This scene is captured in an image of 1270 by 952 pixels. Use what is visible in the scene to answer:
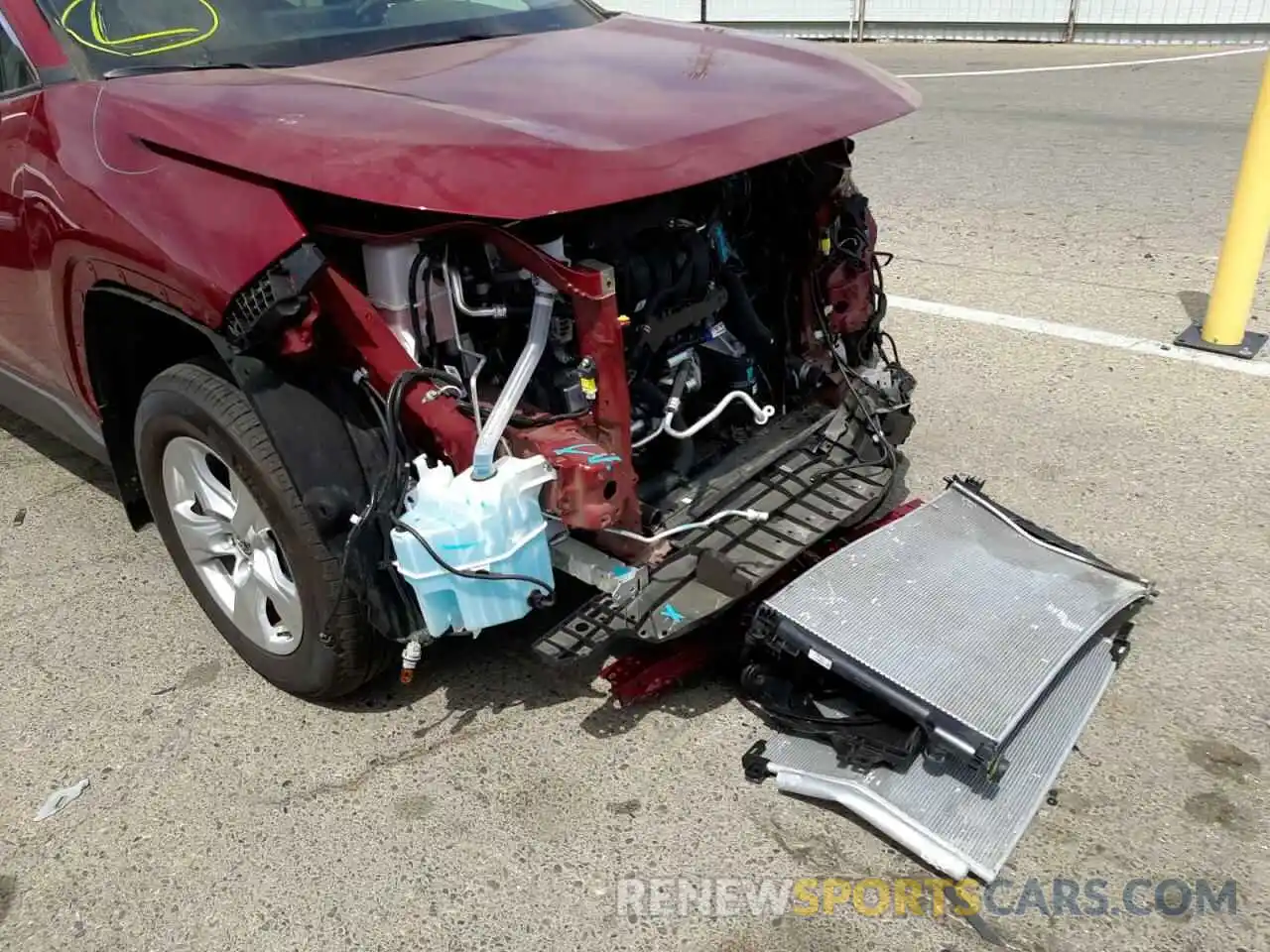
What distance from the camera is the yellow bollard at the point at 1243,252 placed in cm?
441

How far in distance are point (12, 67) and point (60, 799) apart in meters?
2.00

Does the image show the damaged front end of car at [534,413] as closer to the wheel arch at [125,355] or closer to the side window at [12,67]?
the wheel arch at [125,355]

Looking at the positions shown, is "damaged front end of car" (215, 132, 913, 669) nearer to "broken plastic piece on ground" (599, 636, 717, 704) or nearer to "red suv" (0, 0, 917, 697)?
"red suv" (0, 0, 917, 697)

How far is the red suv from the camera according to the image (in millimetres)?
2275

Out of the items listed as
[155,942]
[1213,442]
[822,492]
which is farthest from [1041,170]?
[155,942]

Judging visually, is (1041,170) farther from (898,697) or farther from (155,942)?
(155,942)

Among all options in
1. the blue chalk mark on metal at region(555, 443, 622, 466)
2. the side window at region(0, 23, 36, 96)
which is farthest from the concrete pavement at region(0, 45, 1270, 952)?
the side window at region(0, 23, 36, 96)

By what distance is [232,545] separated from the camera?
2.86 meters

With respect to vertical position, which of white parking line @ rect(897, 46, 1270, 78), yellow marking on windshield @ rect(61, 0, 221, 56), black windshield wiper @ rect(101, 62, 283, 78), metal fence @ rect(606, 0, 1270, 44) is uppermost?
yellow marking on windshield @ rect(61, 0, 221, 56)

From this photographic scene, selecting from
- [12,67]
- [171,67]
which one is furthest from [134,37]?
[12,67]

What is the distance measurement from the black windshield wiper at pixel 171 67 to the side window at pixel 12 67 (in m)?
0.28

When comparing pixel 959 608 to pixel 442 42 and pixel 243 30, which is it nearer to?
pixel 442 42

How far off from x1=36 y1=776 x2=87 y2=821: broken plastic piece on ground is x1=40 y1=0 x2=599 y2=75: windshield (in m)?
1.84

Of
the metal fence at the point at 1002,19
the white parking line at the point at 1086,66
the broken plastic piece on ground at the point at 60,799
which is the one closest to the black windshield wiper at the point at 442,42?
the broken plastic piece on ground at the point at 60,799
